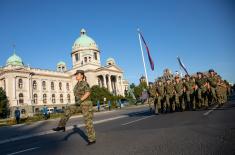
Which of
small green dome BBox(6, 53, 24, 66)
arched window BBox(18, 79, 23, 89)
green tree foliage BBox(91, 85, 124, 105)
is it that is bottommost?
green tree foliage BBox(91, 85, 124, 105)

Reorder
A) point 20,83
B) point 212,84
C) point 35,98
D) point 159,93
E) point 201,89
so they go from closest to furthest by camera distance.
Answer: point 212,84
point 201,89
point 159,93
point 20,83
point 35,98

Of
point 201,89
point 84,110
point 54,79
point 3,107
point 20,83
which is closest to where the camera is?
point 84,110

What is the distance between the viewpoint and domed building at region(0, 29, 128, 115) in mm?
62938

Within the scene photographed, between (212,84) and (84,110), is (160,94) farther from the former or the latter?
(84,110)

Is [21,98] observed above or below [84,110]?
above

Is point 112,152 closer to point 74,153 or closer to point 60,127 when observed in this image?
point 74,153

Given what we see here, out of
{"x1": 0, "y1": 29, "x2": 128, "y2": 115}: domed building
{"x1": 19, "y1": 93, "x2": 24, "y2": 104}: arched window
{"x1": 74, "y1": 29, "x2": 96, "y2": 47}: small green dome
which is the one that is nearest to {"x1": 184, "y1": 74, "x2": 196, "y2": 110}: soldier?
{"x1": 0, "y1": 29, "x2": 128, "y2": 115}: domed building

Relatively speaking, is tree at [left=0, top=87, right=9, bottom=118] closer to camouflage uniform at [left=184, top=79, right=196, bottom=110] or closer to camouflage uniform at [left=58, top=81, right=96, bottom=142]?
camouflage uniform at [left=184, top=79, right=196, bottom=110]

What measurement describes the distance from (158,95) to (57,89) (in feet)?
221

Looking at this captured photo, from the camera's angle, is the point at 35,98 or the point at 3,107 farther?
the point at 35,98

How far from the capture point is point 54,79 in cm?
7881

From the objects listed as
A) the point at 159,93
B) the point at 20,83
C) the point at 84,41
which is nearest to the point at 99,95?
the point at 20,83

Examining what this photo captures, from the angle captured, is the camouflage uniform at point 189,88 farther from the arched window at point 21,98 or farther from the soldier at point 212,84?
the arched window at point 21,98

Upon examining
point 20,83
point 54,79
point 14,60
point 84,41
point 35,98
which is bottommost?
point 35,98
